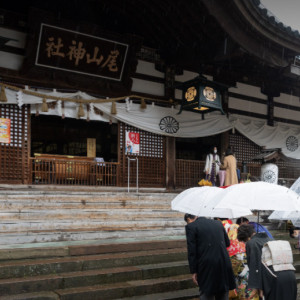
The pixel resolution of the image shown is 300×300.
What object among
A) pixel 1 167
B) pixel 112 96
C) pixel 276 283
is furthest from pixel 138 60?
pixel 276 283

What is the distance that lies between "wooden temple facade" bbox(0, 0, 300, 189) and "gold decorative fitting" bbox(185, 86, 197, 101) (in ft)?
1.56

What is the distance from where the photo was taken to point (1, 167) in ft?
35.2

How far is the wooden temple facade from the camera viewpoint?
10.9 m

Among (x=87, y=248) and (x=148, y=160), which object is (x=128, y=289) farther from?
(x=148, y=160)

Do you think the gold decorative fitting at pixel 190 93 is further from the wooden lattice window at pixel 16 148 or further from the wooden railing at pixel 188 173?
the wooden lattice window at pixel 16 148

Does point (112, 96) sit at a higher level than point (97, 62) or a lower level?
lower

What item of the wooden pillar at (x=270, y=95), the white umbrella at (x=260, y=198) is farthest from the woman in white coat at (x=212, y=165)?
the white umbrella at (x=260, y=198)

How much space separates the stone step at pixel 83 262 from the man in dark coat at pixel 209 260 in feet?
7.30

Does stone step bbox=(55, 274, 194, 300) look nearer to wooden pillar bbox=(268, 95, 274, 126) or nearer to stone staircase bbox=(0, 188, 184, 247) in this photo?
stone staircase bbox=(0, 188, 184, 247)

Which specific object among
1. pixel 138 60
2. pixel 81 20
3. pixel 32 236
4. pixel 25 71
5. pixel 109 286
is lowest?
pixel 109 286

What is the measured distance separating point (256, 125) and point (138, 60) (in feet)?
17.7

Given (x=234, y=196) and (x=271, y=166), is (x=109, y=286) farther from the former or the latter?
(x=271, y=166)

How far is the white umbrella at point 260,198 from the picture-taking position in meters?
5.04

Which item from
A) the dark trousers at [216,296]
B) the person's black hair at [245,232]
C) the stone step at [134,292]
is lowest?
the stone step at [134,292]
